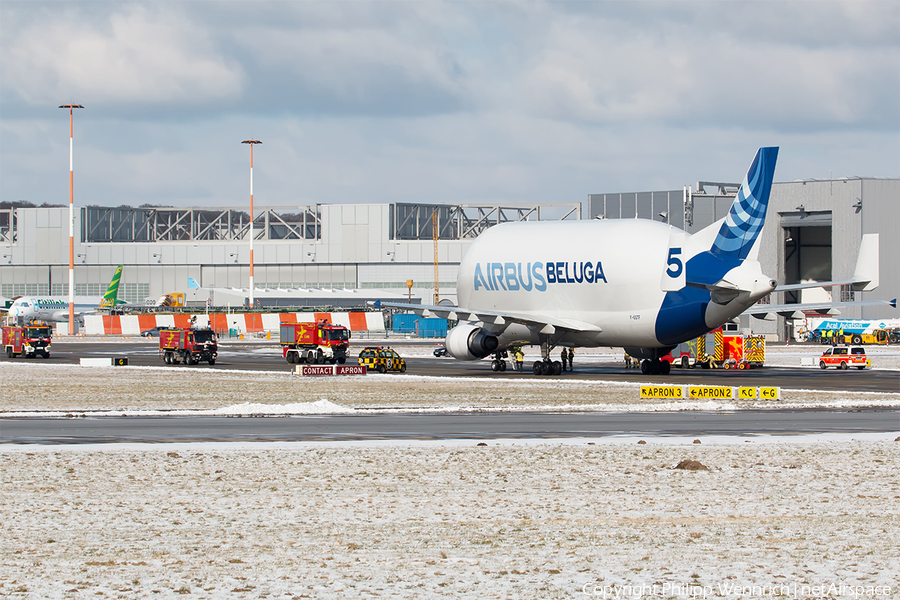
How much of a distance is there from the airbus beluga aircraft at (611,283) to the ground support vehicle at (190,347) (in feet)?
57.9

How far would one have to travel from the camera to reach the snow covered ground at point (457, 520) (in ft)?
40.2

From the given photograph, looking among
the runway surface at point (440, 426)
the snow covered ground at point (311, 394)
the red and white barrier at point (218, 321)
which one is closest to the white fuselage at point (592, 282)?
the snow covered ground at point (311, 394)

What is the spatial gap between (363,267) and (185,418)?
140m

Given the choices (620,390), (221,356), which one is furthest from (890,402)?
(221,356)

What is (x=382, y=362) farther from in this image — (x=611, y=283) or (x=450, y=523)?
(x=450, y=523)

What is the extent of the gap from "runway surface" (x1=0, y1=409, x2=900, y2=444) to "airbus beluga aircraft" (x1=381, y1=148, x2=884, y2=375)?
594 inches

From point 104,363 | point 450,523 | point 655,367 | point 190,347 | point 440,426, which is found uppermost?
point 190,347

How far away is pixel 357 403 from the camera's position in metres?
39.2

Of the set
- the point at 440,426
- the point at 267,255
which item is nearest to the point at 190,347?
the point at 440,426

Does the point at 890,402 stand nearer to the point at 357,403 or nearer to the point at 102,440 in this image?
the point at 357,403

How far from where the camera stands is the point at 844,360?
216 ft

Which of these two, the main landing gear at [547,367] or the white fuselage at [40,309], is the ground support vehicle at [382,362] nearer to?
the main landing gear at [547,367]

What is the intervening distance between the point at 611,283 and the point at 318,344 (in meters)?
22.7

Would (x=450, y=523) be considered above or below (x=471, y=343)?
below
